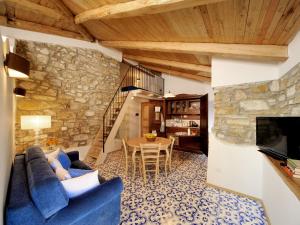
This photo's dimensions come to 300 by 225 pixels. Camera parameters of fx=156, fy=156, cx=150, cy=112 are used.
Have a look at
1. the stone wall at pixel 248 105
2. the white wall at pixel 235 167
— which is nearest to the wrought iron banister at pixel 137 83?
the stone wall at pixel 248 105

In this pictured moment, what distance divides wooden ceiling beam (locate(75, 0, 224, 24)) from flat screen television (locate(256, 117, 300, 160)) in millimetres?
1523

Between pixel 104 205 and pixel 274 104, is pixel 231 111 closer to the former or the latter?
pixel 274 104

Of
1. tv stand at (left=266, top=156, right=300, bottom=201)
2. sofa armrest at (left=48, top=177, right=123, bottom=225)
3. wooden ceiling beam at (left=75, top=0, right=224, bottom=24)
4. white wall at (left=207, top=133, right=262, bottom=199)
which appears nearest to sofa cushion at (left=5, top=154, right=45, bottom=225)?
sofa armrest at (left=48, top=177, right=123, bottom=225)

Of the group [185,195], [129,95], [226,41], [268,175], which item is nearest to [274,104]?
[268,175]

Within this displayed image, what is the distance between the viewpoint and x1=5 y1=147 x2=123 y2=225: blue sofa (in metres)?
1.23

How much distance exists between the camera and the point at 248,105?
8.88ft

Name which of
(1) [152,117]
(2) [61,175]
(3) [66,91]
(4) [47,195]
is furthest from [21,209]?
(1) [152,117]

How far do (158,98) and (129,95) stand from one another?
1.71 meters

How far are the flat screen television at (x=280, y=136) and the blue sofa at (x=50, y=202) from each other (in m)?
1.94

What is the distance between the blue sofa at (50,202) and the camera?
4.05ft

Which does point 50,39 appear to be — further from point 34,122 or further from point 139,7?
point 139,7

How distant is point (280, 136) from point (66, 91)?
4614mm

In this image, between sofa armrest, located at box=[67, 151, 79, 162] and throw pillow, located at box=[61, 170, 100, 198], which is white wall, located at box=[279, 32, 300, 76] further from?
sofa armrest, located at box=[67, 151, 79, 162]

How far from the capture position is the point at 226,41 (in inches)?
92.0
